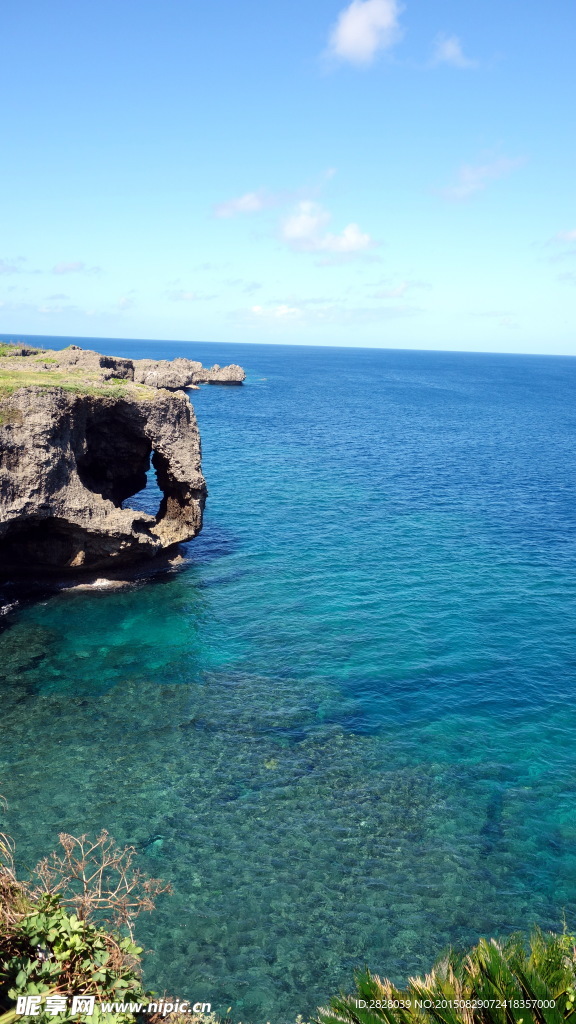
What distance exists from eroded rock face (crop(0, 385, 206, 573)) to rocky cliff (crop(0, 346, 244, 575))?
0.06 m

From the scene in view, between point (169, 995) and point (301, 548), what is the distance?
3263cm

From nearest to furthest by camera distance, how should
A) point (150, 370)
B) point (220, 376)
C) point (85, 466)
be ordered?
point (85, 466), point (150, 370), point (220, 376)

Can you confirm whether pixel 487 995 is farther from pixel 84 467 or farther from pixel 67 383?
pixel 84 467

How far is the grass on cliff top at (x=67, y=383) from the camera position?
35156 mm

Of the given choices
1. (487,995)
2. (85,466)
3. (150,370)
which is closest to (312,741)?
(487,995)

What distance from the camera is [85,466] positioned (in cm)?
4400

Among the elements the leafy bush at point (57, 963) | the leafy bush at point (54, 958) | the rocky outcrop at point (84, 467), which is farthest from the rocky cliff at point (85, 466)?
the leafy bush at point (57, 963)

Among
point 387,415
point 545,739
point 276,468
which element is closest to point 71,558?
point 545,739

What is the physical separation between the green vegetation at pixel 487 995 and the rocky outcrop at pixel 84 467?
28.4 metres

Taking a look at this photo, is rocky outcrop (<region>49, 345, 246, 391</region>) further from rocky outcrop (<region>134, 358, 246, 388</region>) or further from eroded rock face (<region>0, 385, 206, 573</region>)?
eroded rock face (<region>0, 385, 206, 573</region>)

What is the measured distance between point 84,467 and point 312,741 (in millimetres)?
26661

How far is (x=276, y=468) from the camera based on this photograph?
72.4 m

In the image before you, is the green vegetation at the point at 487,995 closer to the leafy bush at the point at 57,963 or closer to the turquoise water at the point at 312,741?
the leafy bush at the point at 57,963

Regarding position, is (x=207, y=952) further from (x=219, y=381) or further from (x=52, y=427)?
(x=219, y=381)
